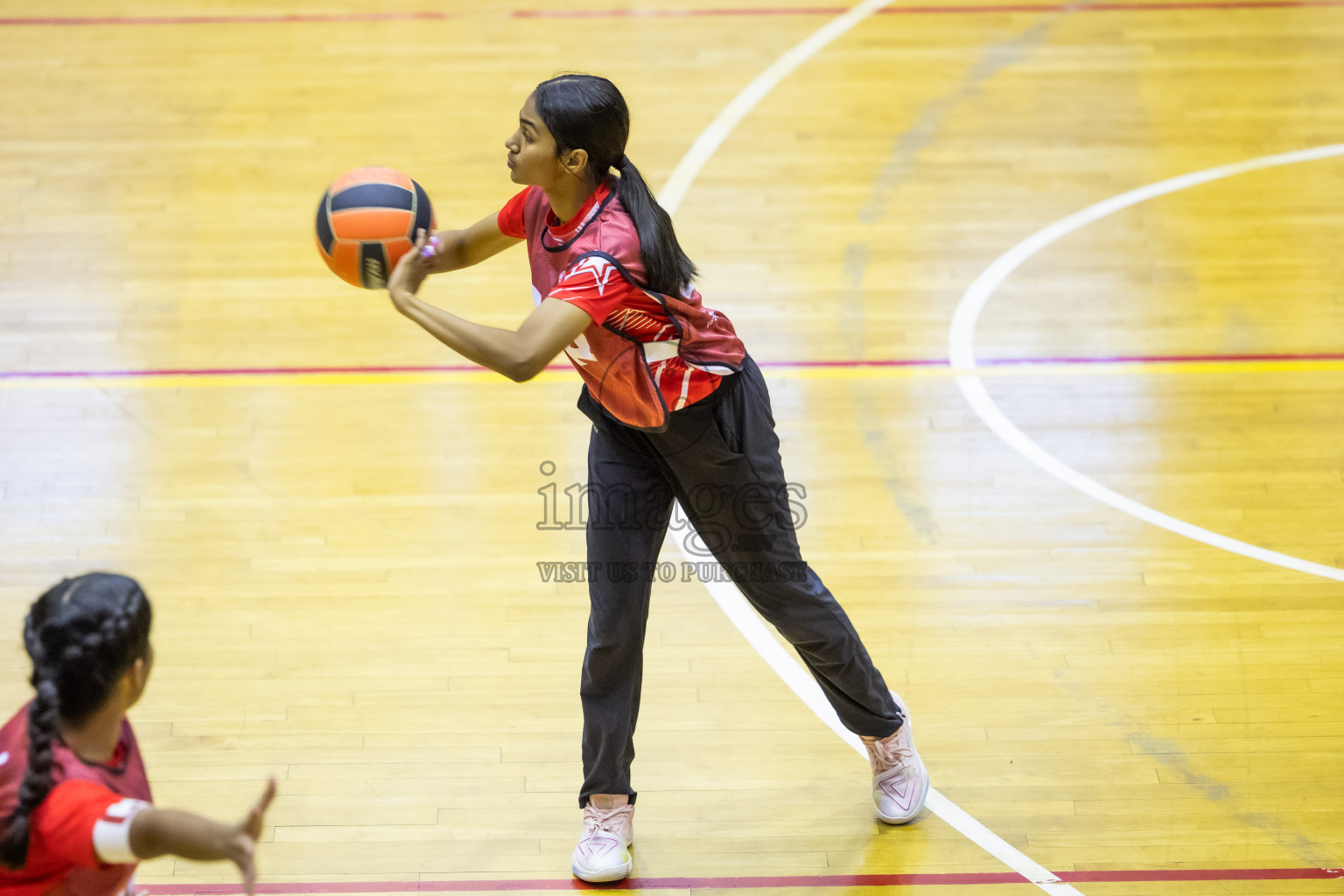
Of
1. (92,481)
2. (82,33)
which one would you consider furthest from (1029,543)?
(82,33)

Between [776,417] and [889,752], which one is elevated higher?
[776,417]

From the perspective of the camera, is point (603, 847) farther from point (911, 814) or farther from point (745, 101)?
point (745, 101)

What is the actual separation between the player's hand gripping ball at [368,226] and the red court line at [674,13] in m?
4.35

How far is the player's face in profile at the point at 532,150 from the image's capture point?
94.3 inches

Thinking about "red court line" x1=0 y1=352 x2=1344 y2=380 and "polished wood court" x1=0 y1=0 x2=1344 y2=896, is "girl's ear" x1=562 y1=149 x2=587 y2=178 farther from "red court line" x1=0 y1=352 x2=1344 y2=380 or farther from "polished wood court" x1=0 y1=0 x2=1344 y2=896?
"red court line" x1=0 y1=352 x2=1344 y2=380

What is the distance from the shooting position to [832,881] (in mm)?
2924

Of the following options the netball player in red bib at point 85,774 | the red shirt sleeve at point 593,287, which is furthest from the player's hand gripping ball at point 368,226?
the netball player in red bib at point 85,774

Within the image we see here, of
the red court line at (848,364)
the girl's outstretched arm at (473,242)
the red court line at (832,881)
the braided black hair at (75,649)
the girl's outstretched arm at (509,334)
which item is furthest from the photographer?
the red court line at (848,364)

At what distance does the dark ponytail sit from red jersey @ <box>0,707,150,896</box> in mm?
1273

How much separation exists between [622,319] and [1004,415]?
2.34m

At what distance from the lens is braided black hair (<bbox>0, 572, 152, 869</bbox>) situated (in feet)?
5.78

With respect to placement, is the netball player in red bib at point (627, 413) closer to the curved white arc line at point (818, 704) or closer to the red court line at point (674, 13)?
the curved white arc line at point (818, 704)

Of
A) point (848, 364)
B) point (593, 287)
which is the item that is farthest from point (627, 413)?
point (848, 364)

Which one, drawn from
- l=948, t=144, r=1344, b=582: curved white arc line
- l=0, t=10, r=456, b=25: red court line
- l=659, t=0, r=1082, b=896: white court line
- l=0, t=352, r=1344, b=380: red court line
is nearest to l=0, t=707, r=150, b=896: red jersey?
l=659, t=0, r=1082, b=896: white court line
